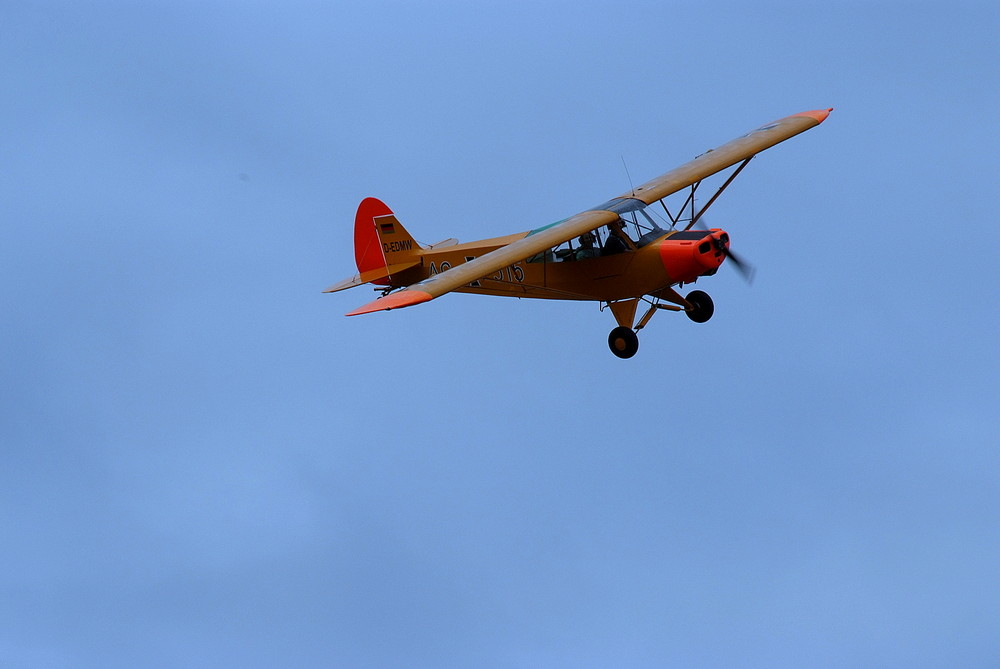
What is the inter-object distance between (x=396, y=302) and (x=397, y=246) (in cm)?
724

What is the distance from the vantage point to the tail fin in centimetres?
2947

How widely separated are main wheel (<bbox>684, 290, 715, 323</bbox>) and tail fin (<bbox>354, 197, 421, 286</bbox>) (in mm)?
5313

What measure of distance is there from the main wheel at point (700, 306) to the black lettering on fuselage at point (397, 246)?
5501 mm

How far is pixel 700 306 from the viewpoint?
27094 millimetres

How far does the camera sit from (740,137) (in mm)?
29422

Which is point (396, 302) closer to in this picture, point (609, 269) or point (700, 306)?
point (609, 269)

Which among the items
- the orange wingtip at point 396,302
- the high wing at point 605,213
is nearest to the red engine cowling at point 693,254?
the high wing at point 605,213

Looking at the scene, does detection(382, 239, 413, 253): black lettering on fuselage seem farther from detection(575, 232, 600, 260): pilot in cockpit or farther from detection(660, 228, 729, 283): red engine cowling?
detection(660, 228, 729, 283): red engine cowling

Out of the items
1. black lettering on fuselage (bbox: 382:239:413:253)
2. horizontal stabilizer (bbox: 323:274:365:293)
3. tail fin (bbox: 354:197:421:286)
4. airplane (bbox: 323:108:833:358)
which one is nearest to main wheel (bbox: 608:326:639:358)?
airplane (bbox: 323:108:833:358)

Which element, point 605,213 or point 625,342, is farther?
point 625,342

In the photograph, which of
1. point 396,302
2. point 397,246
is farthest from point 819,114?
point 396,302

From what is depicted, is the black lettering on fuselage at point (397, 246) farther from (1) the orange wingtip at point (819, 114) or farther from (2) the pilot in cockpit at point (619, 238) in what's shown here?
(1) the orange wingtip at point (819, 114)

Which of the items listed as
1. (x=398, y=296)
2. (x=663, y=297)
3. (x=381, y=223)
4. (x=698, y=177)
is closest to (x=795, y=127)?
(x=698, y=177)

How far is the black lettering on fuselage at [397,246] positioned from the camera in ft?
96.7
